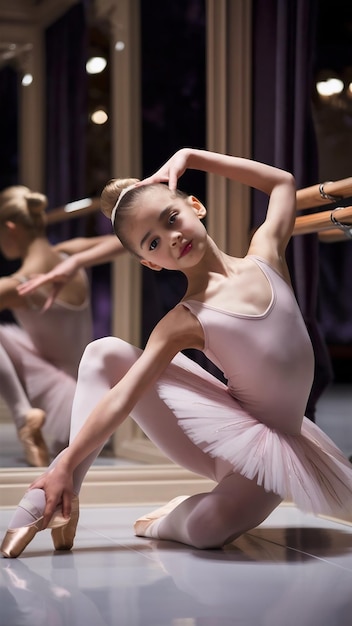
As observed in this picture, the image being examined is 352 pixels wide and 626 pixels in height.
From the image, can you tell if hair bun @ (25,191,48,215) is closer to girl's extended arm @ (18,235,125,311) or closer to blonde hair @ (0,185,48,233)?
blonde hair @ (0,185,48,233)

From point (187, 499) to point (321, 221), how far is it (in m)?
0.64

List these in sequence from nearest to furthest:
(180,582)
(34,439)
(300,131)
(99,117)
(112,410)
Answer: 1. (180,582)
2. (112,410)
3. (300,131)
4. (34,439)
5. (99,117)

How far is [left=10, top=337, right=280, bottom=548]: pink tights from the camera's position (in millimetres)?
1745

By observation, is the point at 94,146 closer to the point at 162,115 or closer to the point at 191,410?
the point at 162,115

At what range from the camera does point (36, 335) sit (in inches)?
112

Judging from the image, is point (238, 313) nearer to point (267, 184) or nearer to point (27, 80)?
point (267, 184)

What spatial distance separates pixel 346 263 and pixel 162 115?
667 millimetres

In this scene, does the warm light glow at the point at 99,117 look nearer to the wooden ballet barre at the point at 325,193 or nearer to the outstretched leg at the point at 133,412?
the wooden ballet barre at the point at 325,193

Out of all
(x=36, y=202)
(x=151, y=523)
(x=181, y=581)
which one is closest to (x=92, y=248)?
(x=36, y=202)

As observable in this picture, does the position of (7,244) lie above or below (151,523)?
above

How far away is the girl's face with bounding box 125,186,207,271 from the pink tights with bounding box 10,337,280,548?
7.5 inches

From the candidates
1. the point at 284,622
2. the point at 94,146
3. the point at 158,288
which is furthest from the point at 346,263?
the point at 284,622

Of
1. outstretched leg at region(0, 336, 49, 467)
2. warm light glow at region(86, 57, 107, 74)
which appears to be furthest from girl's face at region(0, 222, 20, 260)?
warm light glow at region(86, 57, 107, 74)

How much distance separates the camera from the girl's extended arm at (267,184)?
1869 millimetres
